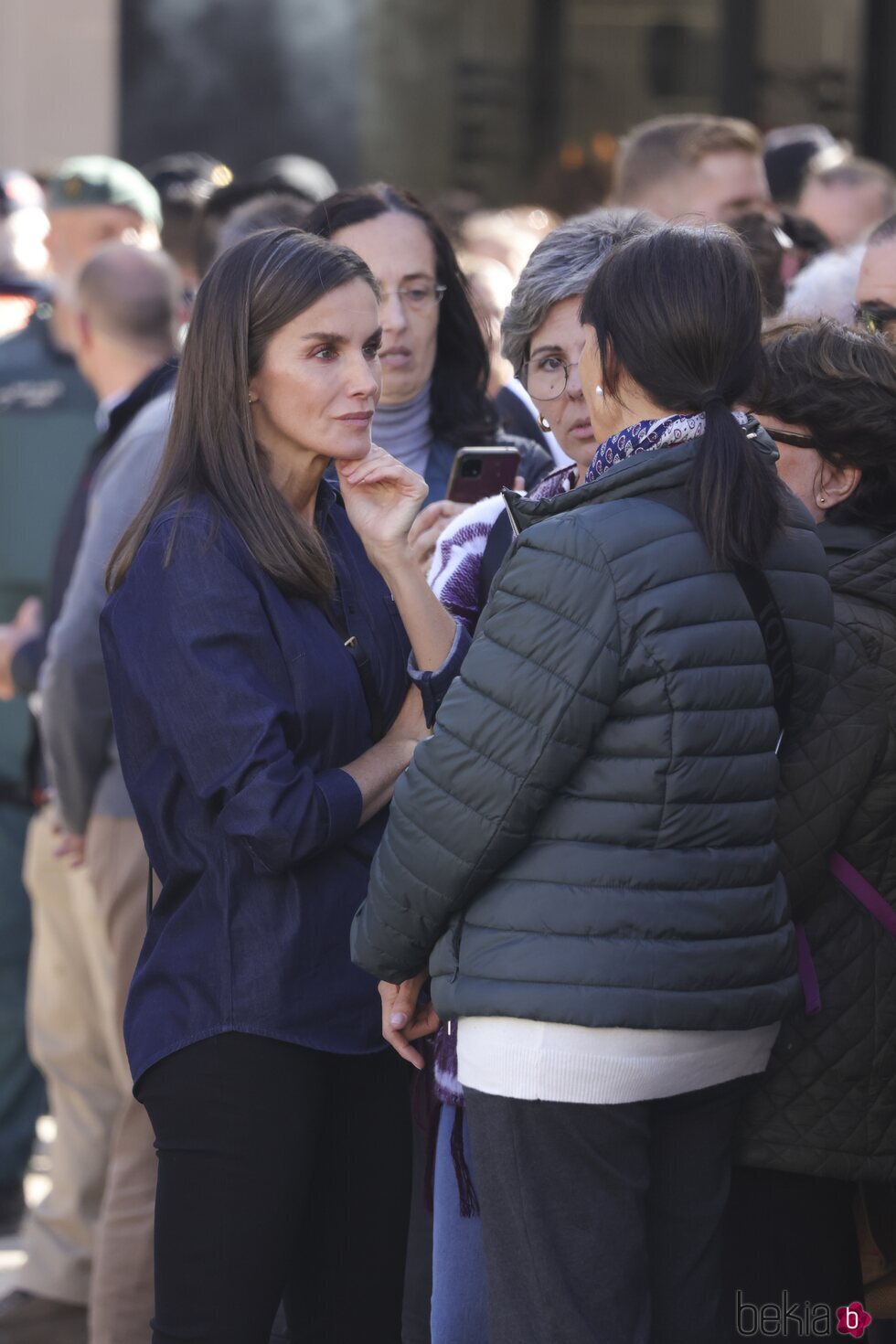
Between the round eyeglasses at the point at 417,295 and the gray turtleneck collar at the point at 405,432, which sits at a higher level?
the round eyeglasses at the point at 417,295

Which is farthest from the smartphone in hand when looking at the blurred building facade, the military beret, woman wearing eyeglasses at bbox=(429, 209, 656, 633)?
the blurred building facade

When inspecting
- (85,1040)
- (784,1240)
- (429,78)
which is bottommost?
(85,1040)

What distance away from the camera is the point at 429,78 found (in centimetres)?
1073

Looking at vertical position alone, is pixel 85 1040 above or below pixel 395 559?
below

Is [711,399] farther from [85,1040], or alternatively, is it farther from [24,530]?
[24,530]

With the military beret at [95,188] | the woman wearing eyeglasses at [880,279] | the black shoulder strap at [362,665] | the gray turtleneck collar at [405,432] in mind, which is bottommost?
the black shoulder strap at [362,665]

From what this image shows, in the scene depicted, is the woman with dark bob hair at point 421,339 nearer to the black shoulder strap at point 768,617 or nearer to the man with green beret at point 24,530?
the black shoulder strap at point 768,617

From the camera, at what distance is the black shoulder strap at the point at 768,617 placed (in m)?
2.23

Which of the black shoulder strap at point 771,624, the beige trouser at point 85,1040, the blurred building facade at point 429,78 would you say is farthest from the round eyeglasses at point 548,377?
the blurred building facade at point 429,78

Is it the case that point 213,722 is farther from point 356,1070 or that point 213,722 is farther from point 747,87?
point 747,87

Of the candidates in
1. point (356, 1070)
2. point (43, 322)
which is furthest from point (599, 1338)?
point (43, 322)

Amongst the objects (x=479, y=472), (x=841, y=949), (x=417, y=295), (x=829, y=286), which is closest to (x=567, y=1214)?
(x=841, y=949)

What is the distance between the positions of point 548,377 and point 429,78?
833 cm

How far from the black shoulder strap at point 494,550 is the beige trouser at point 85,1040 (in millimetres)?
1330
